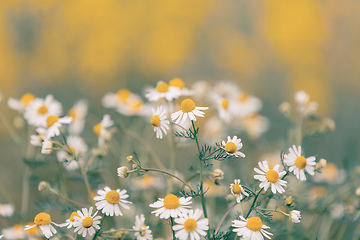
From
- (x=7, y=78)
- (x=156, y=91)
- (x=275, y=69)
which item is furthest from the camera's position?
(x=275, y=69)

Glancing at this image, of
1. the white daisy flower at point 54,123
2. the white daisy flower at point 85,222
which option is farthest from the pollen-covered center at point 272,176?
the white daisy flower at point 54,123

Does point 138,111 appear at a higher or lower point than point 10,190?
lower

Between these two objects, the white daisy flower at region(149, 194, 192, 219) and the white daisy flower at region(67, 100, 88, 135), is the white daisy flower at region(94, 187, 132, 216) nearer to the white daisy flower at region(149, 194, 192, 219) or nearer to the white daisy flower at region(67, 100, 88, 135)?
the white daisy flower at region(149, 194, 192, 219)

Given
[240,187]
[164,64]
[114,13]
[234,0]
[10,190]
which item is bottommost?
[240,187]

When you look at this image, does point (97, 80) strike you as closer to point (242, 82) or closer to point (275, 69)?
point (242, 82)

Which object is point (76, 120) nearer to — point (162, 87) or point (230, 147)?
point (162, 87)

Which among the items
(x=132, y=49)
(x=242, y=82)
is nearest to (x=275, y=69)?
(x=242, y=82)

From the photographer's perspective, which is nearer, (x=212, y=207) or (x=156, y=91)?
(x=156, y=91)

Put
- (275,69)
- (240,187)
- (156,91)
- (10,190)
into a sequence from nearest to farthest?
(240,187), (156,91), (10,190), (275,69)

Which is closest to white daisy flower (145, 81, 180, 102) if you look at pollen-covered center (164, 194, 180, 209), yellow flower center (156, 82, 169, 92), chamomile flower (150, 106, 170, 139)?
yellow flower center (156, 82, 169, 92)
